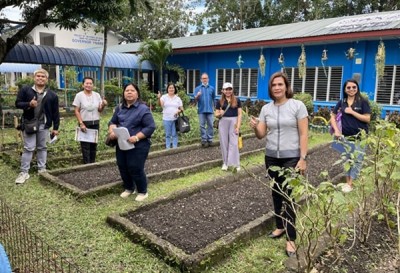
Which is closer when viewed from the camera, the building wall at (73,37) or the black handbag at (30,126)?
the black handbag at (30,126)

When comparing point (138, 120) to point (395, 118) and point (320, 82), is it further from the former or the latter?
point (320, 82)

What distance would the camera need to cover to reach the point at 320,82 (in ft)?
43.7

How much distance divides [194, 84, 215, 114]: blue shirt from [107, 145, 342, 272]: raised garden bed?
2.66 metres

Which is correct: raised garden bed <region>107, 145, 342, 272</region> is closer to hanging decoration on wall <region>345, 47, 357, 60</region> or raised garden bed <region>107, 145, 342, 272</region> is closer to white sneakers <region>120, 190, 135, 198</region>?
white sneakers <region>120, 190, 135, 198</region>

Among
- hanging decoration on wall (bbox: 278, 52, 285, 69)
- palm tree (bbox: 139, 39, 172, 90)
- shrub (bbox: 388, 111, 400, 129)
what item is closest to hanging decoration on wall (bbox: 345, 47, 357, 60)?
shrub (bbox: 388, 111, 400, 129)

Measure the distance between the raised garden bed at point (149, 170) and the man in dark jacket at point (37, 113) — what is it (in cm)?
37

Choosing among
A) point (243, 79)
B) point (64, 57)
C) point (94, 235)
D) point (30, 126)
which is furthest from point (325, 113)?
point (64, 57)

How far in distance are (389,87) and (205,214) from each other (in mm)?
9855

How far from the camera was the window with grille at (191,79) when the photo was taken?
1820 cm

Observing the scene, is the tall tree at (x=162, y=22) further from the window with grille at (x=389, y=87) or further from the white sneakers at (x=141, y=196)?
the white sneakers at (x=141, y=196)

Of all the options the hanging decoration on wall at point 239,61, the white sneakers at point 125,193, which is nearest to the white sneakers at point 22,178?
the white sneakers at point 125,193

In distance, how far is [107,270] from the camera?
3225 mm

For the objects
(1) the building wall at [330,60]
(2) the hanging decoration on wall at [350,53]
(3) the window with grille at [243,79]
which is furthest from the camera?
(3) the window with grille at [243,79]

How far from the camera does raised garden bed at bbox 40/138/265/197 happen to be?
5356 mm
